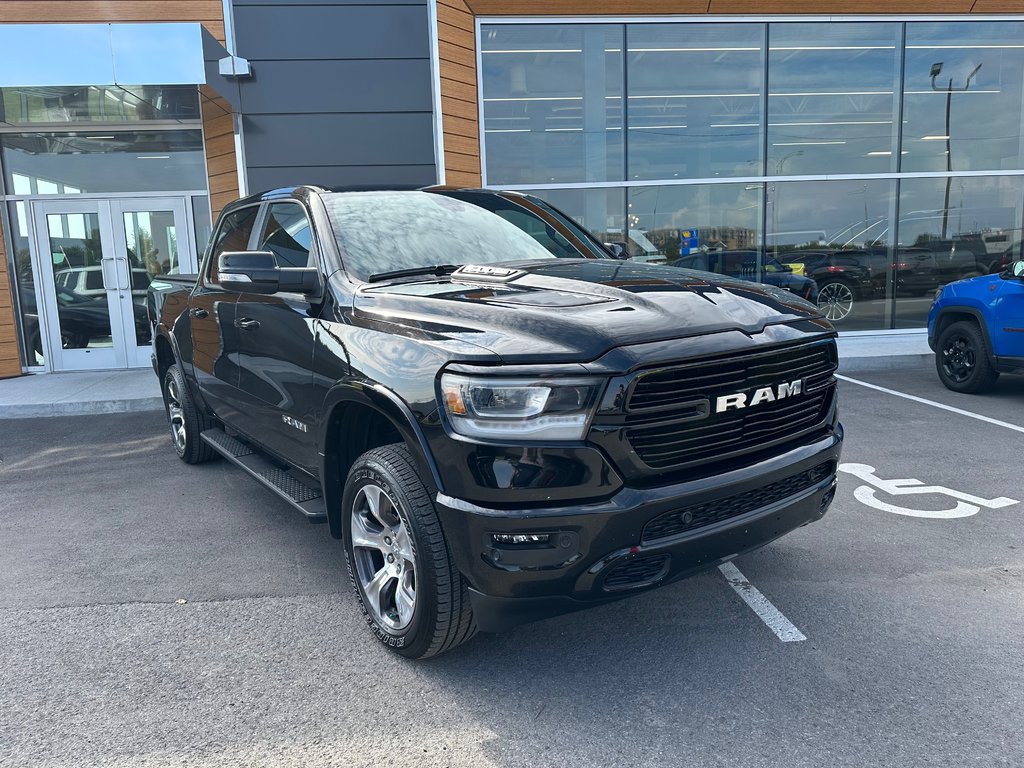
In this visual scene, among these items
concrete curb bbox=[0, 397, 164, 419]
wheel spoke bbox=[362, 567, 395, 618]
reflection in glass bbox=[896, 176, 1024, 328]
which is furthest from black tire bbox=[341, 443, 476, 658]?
reflection in glass bbox=[896, 176, 1024, 328]

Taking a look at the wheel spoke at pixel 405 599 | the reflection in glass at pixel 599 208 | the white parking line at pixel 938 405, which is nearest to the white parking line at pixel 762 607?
the wheel spoke at pixel 405 599

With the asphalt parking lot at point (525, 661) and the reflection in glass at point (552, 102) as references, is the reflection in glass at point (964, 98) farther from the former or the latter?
the asphalt parking lot at point (525, 661)

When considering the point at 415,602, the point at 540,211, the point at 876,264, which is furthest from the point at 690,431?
the point at 876,264

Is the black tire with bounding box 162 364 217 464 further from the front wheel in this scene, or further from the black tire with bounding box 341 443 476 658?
the front wheel

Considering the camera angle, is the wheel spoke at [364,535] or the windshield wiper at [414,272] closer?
the wheel spoke at [364,535]

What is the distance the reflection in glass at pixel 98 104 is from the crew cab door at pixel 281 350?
554 cm

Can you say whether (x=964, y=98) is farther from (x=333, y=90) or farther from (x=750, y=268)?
(x=333, y=90)

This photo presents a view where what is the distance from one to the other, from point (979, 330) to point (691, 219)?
15.8 feet

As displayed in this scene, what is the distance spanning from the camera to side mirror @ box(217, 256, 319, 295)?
3.25 m

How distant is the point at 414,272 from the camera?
3.32 meters

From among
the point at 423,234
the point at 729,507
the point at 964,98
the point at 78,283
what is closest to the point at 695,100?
the point at 964,98

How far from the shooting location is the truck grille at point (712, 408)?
243 centimetres

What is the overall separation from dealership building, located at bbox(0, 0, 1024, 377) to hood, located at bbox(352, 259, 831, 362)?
6498 millimetres

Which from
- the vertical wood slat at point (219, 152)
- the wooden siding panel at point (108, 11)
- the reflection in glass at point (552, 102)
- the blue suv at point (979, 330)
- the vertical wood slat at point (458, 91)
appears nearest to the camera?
the blue suv at point (979, 330)
